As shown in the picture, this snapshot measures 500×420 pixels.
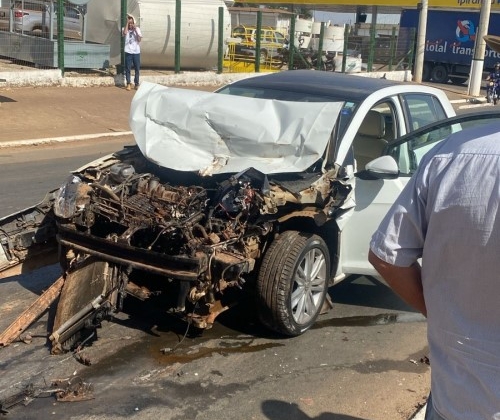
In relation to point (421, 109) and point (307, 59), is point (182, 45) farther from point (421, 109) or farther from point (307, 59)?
point (421, 109)

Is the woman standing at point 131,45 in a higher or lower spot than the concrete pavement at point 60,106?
higher

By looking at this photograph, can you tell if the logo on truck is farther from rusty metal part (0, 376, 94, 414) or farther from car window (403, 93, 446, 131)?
rusty metal part (0, 376, 94, 414)

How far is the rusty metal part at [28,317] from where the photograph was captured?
4.51 metres

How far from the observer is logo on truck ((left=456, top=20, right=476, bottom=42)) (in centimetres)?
3581

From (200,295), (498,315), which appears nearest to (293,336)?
(200,295)

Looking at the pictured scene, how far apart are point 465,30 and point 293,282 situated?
3444cm

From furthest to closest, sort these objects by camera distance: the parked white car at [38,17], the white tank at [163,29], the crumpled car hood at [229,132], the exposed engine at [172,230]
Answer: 1. the white tank at [163,29]
2. the parked white car at [38,17]
3. the crumpled car hood at [229,132]
4. the exposed engine at [172,230]

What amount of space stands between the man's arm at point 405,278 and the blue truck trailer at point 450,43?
3401 centimetres

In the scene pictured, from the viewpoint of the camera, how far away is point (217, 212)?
15.2 ft

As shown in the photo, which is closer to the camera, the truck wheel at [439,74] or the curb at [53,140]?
the curb at [53,140]

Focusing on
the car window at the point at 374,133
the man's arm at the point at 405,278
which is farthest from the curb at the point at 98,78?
the man's arm at the point at 405,278

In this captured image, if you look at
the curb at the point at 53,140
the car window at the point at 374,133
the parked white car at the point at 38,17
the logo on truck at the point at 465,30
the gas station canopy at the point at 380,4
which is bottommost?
the curb at the point at 53,140

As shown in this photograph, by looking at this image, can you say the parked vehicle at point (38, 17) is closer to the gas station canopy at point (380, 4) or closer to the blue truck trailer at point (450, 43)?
the blue truck trailer at point (450, 43)

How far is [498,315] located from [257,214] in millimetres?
2807
